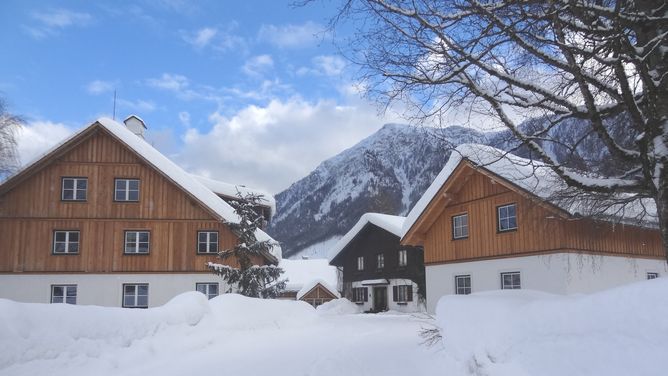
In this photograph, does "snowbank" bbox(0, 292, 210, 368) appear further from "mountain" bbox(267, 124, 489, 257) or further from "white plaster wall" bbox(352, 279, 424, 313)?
"mountain" bbox(267, 124, 489, 257)

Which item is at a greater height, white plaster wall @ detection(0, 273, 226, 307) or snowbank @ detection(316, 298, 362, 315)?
white plaster wall @ detection(0, 273, 226, 307)

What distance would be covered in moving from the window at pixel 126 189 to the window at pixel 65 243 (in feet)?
7.88

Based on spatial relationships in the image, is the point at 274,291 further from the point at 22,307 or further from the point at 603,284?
the point at 22,307

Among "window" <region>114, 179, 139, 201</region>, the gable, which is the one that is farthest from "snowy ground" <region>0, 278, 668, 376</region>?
"window" <region>114, 179, 139, 201</region>

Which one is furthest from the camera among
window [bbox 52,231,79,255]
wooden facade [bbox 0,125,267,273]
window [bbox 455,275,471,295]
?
window [bbox 52,231,79,255]

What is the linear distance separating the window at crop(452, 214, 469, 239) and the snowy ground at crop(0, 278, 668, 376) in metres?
9.62

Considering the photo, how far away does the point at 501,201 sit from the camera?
2128 centimetres

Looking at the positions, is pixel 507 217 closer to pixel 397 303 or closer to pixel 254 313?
pixel 254 313

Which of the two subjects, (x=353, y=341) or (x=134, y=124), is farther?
(x=134, y=124)

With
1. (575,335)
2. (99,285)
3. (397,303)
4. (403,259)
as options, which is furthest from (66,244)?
(575,335)

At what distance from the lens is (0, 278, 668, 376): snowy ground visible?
427cm

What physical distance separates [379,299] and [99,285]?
678 inches

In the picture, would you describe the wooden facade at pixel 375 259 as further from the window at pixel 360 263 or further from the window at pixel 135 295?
the window at pixel 135 295

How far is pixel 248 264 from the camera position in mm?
22844
